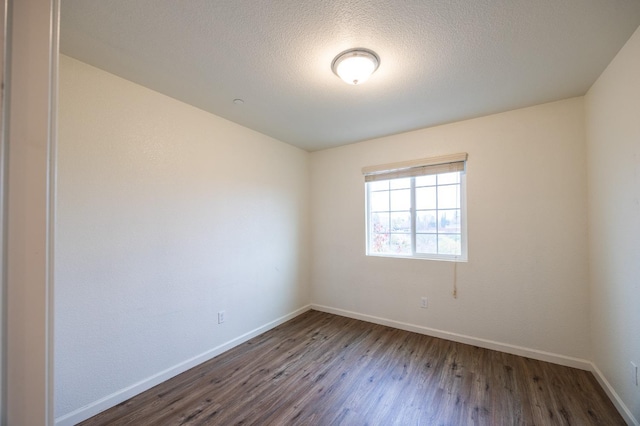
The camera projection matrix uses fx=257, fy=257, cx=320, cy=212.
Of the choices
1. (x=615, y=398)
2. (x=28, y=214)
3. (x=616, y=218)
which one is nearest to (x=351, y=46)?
(x=28, y=214)

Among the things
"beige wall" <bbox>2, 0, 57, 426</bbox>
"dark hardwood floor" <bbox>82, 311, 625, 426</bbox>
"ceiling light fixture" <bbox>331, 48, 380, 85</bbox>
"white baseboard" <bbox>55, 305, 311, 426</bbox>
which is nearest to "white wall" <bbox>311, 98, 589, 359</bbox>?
"dark hardwood floor" <bbox>82, 311, 625, 426</bbox>

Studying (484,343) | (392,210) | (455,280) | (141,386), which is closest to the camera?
(141,386)

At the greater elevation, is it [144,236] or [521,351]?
[144,236]

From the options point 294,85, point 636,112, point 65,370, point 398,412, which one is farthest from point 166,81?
point 636,112

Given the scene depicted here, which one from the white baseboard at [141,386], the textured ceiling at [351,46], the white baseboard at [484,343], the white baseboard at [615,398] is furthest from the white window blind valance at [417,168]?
the white baseboard at [141,386]

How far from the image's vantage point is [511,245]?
102 inches

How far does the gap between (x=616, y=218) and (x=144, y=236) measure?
355cm

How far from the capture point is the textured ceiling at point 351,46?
4.56ft

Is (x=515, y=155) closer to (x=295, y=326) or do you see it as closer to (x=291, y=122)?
(x=291, y=122)

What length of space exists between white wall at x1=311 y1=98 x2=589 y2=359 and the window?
0.41 ft

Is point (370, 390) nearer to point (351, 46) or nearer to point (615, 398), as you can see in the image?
point (615, 398)

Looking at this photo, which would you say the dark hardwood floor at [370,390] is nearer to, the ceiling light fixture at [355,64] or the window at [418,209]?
the window at [418,209]

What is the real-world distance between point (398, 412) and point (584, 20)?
8.84 feet

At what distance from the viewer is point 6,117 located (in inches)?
16.8
